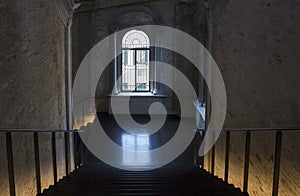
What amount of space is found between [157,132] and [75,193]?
6528mm

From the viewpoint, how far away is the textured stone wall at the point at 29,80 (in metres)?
3.09

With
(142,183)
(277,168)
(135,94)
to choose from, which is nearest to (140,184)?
(142,183)

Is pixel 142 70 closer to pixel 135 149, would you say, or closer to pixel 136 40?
pixel 136 40

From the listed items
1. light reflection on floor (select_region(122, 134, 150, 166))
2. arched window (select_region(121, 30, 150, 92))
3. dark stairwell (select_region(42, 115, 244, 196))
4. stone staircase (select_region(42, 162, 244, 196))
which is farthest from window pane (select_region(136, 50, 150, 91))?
stone staircase (select_region(42, 162, 244, 196))

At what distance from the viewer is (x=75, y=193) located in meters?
3.14

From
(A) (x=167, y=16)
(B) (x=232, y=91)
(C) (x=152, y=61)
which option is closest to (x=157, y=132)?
(C) (x=152, y=61)

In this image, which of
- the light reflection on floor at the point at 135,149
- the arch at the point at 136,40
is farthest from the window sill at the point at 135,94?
the light reflection on floor at the point at 135,149

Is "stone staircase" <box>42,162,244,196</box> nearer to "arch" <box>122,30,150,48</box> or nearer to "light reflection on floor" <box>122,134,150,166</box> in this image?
"light reflection on floor" <box>122,134,150,166</box>

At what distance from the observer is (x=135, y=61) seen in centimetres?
1219

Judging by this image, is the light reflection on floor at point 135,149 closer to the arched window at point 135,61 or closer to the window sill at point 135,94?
the window sill at point 135,94

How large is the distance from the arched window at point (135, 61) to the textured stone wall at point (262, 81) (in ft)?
23.1

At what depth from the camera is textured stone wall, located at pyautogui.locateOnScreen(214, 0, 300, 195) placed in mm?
2846

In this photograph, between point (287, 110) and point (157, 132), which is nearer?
point (287, 110)

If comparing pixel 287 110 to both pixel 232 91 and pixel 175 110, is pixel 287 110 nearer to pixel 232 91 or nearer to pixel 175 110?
pixel 232 91
